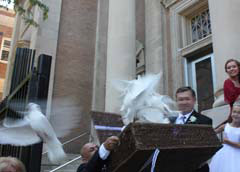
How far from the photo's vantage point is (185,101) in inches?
96.0

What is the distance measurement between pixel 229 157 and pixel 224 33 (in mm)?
3588

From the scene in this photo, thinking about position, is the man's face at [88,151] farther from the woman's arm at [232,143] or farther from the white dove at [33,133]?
the woman's arm at [232,143]

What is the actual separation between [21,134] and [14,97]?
0.82 meters

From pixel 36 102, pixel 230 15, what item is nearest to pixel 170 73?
pixel 230 15

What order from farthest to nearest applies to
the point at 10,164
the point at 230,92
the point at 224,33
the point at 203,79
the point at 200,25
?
1. the point at 200,25
2. the point at 203,79
3. the point at 224,33
4. the point at 230,92
5. the point at 10,164

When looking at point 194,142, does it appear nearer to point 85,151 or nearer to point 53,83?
point 85,151

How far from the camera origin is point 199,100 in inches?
375

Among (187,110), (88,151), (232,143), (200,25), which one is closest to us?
(187,110)

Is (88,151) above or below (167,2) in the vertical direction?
below

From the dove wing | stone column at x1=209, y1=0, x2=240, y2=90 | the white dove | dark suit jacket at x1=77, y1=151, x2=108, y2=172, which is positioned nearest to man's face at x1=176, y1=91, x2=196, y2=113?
dark suit jacket at x1=77, y1=151, x2=108, y2=172

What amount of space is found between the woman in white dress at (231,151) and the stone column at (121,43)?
4.38 meters

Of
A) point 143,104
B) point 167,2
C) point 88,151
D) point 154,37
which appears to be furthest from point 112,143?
point 167,2

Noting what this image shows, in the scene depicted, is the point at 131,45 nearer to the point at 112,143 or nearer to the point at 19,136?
the point at 19,136

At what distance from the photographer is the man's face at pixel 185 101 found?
7.89ft
